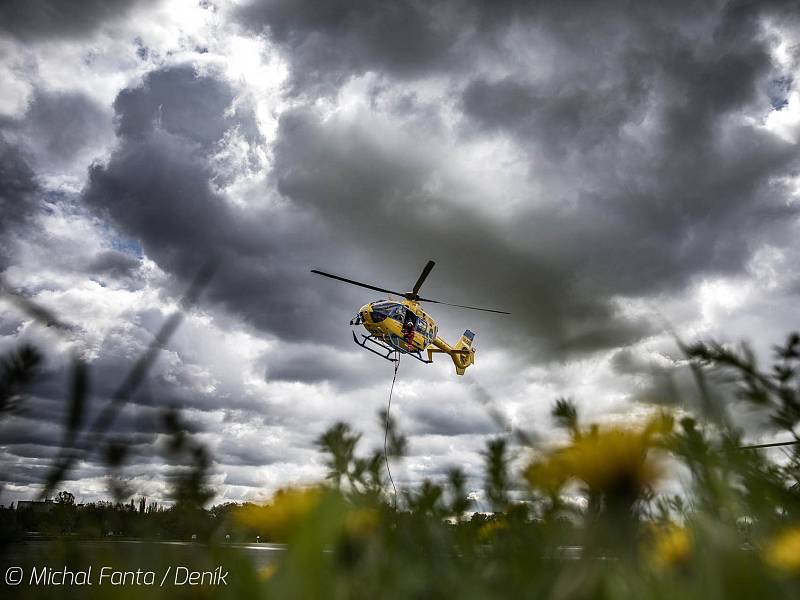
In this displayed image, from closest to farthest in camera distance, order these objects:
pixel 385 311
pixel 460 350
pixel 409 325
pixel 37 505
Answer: pixel 37 505 → pixel 385 311 → pixel 409 325 → pixel 460 350

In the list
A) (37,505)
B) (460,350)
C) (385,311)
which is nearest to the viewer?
(37,505)

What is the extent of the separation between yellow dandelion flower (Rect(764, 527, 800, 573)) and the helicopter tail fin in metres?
26.0

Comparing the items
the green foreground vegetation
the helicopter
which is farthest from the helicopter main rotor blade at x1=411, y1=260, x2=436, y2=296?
the green foreground vegetation

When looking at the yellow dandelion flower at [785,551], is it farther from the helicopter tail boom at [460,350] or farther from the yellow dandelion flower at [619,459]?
the helicopter tail boom at [460,350]

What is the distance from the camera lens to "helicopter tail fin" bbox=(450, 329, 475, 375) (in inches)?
1086

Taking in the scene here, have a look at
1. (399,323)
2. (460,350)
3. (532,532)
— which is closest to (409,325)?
(399,323)

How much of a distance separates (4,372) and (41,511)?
175 mm

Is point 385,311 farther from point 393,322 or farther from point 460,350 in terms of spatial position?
point 460,350

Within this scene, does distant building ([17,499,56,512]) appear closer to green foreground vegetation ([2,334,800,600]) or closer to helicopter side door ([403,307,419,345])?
green foreground vegetation ([2,334,800,600])

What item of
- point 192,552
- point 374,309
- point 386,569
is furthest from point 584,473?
point 374,309

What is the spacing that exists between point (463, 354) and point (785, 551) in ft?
90.5

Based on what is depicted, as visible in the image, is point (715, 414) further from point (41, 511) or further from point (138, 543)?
point (41, 511)

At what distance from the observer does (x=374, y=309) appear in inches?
768

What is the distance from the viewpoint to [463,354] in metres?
28.0
